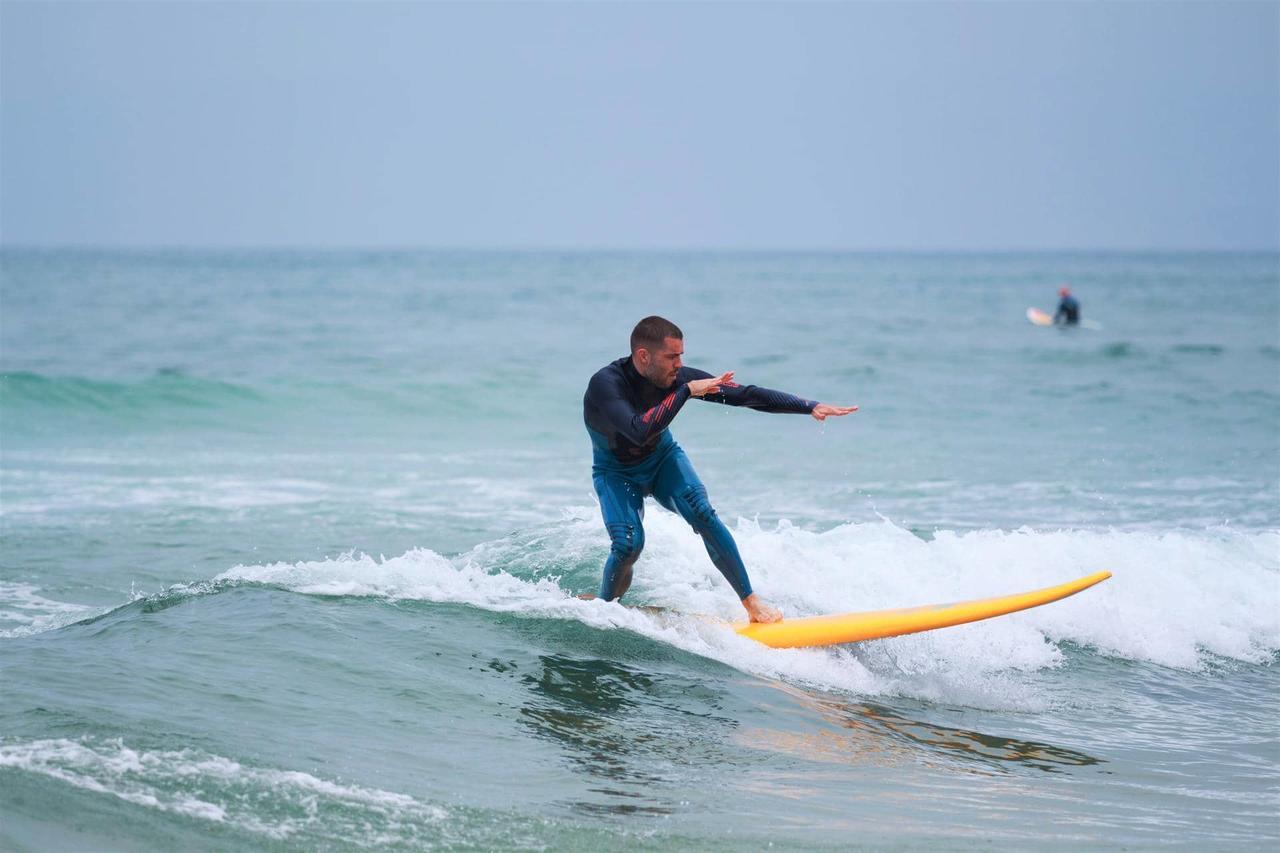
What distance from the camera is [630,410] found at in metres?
7.00

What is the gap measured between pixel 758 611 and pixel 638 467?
1099 millimetres

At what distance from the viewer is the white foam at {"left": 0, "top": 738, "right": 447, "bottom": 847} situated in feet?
15.9

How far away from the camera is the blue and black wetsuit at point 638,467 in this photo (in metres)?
7.05

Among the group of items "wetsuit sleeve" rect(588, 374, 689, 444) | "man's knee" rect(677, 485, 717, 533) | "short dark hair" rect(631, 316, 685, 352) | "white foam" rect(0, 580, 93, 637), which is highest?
"short dark hair" rect(631, 316, 685, 352)

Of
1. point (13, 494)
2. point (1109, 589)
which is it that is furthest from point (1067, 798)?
point (13, 494)

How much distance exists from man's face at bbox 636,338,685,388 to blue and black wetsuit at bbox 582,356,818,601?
0.08 m

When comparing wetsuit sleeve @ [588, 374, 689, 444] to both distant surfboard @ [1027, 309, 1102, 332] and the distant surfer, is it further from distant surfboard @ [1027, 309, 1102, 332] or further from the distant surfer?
distant surfboard @ [1027, 309, 1102, 332]

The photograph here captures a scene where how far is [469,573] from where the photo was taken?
8.38 meters

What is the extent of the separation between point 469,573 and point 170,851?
3.82 meters

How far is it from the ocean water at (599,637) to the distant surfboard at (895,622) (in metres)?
0.15

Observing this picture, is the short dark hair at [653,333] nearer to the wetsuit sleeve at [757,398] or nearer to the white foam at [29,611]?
the wetsuit sleeve at [757,398]

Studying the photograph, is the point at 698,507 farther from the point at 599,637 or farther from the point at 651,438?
the point at 599,637

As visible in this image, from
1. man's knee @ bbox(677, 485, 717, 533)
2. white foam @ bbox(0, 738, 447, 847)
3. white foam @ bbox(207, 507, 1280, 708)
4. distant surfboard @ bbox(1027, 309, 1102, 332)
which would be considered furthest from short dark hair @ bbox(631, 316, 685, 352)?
distant surfboard @ bbox(1027, 309, 1102, 332)

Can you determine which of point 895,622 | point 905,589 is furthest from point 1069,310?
point 895,622
